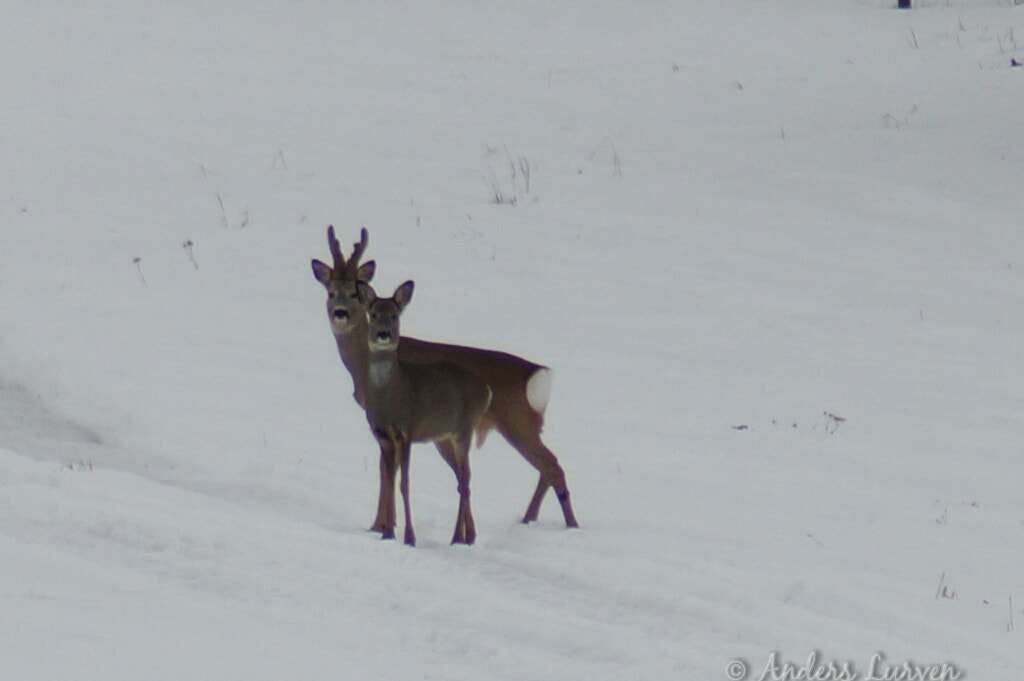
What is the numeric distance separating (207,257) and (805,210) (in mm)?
4891

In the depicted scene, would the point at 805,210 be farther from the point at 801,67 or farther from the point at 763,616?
the point at 763,616

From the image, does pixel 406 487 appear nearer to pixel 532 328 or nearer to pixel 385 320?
pixel 385 320

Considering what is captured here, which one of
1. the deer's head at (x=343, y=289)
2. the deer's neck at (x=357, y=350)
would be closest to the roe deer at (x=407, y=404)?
the deer's head at (x=343, y=289)

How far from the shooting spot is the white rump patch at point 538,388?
25.3 feet

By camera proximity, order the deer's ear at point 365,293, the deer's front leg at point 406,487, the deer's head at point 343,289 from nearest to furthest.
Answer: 1. the deer's front leg at point 406,487
2. the deer's ear at point 365,293
3. the deer's head at point 343,289

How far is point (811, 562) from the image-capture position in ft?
24.0

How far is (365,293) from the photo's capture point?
747cm

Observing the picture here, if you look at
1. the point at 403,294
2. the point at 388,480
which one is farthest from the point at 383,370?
the point at 388,480

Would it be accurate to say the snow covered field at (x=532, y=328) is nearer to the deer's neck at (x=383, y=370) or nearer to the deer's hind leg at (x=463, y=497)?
the deer's hind leg at (x=463, y=497)

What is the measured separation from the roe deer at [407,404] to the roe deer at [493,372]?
32cm

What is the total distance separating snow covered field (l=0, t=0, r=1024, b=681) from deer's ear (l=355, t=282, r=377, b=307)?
0.98 m

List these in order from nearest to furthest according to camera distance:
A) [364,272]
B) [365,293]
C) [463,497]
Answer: [463,497], [365,293], [364,272]

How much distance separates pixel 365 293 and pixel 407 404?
608 millimetres

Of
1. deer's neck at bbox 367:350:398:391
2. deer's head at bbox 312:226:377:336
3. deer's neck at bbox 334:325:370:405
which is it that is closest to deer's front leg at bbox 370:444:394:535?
deer's neck at bbox 367:350:398:391
